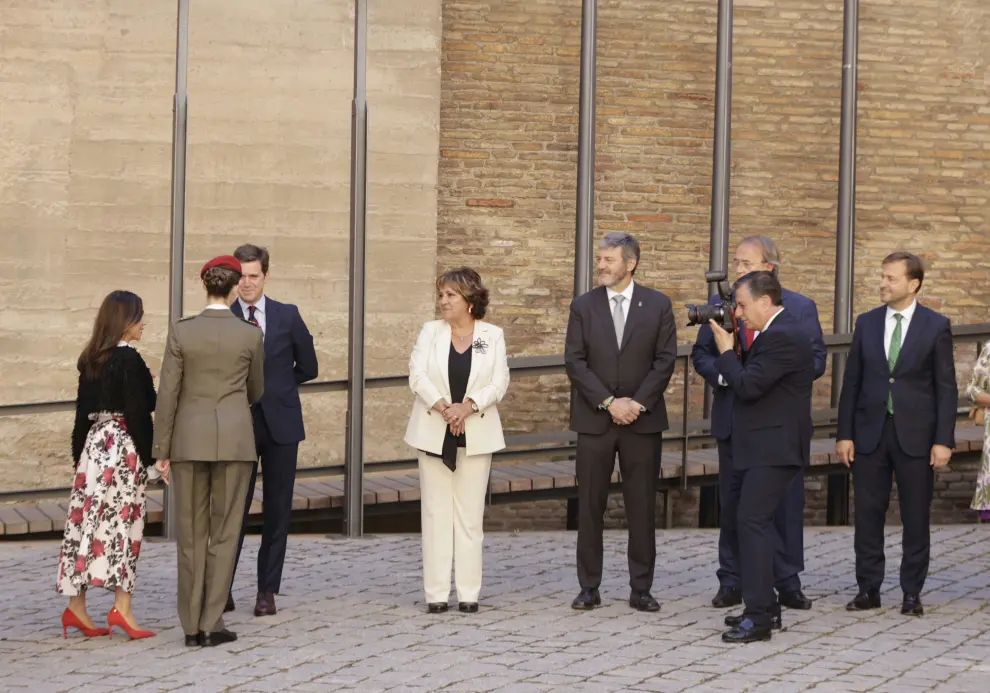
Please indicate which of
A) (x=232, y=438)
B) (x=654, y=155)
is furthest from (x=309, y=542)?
(x=654, y=155)

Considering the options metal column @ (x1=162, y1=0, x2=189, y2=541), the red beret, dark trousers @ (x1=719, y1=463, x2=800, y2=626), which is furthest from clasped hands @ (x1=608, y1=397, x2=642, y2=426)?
metal column @ (x1=162, y1=0, x2=189, y2=541)

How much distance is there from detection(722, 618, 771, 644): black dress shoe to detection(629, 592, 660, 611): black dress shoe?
720 mm

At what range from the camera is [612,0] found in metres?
12.0

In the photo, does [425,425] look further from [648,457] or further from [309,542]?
[309,542]

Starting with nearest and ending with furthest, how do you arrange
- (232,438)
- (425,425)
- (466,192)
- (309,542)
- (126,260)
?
(232,438)
(425,425)
(309,542)
(126,260)
(466,192)

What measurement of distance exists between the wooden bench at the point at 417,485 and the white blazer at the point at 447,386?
3.13m

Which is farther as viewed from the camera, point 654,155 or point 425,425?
point 654,155

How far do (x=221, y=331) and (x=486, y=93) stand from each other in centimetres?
560

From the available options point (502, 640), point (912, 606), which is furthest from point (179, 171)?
point (912, 606)

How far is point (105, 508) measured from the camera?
22.4 ft

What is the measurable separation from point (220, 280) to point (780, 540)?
9.64ft

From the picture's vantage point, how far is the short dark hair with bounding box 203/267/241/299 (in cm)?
673

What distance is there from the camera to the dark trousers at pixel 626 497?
7.60m

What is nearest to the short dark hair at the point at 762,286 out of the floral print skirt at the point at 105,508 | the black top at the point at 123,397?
the black top at the point at 123,397
